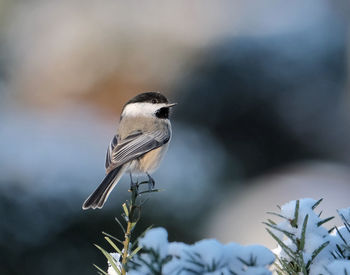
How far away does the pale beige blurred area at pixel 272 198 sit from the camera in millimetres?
3086

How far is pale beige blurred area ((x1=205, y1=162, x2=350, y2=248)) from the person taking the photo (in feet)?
10.1

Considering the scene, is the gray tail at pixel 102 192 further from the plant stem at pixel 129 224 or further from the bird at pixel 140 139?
the plant stem at pixel 129 224

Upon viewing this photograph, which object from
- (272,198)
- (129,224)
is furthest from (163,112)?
(272,198)

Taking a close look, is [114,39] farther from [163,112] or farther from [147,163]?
A: [147,163]

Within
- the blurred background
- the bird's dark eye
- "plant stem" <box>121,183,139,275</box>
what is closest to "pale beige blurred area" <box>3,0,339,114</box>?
the blurred background

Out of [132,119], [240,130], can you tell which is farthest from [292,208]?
[240,130]

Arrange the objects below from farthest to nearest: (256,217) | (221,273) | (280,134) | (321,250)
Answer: (280,134) < (256,217) < (321,250) < (221,273)

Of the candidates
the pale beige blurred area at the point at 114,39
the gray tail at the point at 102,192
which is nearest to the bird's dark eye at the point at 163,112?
the gray tail at the point at 102,192

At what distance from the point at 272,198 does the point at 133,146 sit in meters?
1.97

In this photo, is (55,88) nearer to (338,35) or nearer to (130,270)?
(338,35)

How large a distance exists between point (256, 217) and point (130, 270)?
2960 mm

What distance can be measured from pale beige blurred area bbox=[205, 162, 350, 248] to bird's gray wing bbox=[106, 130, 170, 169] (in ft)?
2.61

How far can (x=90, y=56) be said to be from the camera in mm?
4996

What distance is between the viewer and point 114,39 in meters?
5.15
